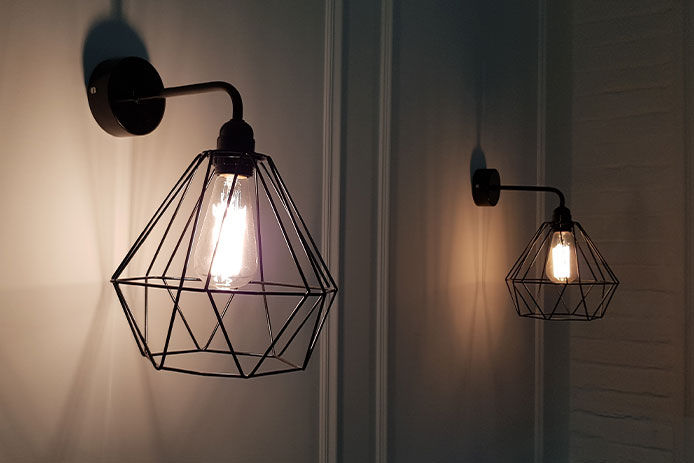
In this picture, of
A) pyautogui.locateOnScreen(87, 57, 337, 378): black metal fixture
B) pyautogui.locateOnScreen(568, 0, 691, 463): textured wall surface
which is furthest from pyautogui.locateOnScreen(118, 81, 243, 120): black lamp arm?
pyautogui.locateOnScreen(568, 0, 691, 463): textured wall surface

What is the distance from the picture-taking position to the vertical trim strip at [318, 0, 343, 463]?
3.17 feet

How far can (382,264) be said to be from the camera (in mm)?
1125

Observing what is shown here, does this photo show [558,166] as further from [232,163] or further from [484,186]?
Result: [232,163]

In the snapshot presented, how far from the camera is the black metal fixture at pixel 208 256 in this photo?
1.77 feet

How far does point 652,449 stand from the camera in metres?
1.73

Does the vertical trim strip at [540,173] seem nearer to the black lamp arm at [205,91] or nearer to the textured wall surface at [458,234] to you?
the textured wall surface at [458,234]

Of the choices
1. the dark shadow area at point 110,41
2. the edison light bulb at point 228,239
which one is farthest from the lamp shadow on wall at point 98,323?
the edison light bulb at point 228,239

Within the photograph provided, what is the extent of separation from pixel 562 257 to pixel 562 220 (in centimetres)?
7

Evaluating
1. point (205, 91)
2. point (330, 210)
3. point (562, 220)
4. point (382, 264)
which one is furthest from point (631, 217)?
point (205, 91)

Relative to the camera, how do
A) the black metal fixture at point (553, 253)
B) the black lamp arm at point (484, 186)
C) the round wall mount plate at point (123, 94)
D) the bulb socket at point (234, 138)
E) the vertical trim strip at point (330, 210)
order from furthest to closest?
the black lamp arm at point (484, 186) < the black metal fixture at point (553, 253) < the vertical trim strip at point (330, 210) < the round wall mount plate at point (123, 94) < the bulb socket at point (234, 138)

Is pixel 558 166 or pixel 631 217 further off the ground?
pixel 558 166

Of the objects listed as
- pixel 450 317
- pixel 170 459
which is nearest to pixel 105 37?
pixel 170 459

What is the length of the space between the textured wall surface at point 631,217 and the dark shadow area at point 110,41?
1425 mm

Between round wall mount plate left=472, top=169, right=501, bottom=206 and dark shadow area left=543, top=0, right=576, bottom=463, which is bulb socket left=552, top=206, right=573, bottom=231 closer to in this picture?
round wall mount plate left=472, top=169, right=501, bottom=206
